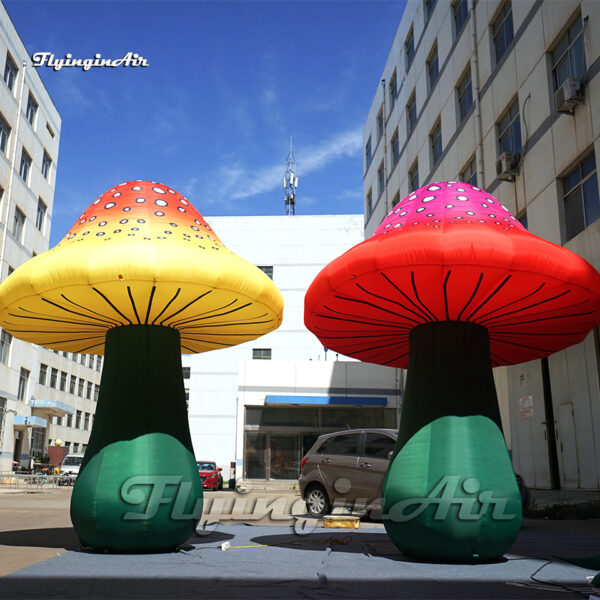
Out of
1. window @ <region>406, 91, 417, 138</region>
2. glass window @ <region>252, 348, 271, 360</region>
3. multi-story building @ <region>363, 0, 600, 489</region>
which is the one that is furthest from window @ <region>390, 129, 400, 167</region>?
glass window @ <region>252, 348, 271, 360</region>

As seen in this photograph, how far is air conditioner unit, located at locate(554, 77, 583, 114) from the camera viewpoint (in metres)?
14.2

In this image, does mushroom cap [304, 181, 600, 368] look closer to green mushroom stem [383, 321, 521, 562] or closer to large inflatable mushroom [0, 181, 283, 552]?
green mushroom stem [383, 321, 521, 562]

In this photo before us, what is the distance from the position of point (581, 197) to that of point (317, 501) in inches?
352

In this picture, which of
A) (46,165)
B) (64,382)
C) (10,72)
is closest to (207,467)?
(10,72)

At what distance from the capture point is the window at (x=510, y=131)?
1814 cm

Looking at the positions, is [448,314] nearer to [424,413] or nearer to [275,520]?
[424,413]

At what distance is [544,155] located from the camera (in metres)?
16.2

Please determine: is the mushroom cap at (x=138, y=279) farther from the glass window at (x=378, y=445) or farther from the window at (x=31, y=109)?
the window at (x=31, y=109)

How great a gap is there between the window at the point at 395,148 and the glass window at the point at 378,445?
20.8 m

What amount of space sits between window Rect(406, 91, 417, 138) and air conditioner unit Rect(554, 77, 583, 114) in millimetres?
14229

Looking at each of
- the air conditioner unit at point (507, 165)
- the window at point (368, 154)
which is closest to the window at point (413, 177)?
the window at point (368, 154)

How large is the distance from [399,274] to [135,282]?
9.45 ft

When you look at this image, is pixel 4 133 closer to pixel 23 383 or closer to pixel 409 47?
pixel 23 383

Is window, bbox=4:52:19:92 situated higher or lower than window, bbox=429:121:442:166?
higher
